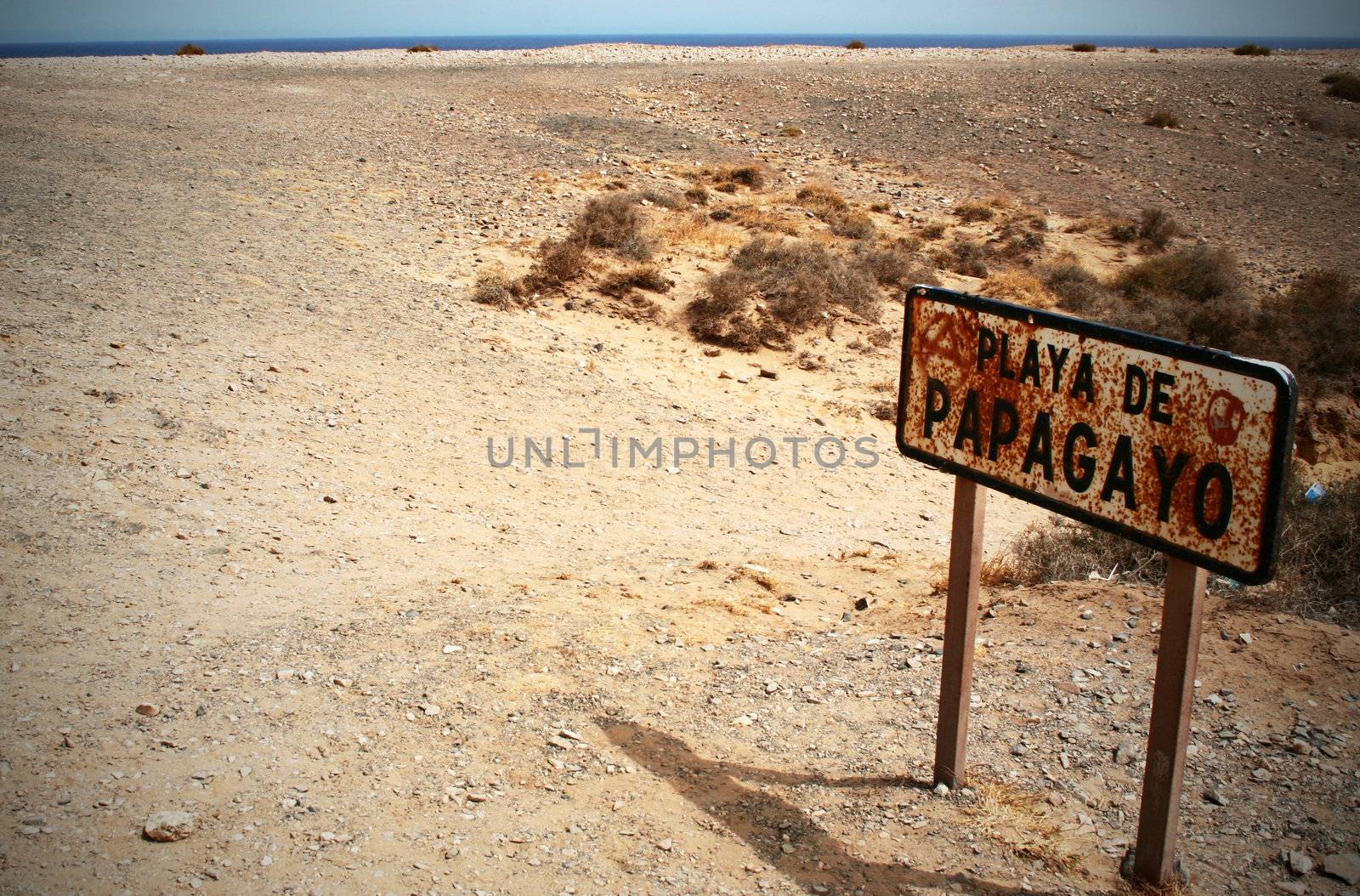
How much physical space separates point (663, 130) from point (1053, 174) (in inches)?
355

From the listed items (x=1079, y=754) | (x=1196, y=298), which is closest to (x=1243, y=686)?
(x=1079, y=754)

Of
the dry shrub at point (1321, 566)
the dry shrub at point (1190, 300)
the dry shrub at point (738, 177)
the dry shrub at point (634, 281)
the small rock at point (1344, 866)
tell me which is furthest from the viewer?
the dry shrub at point (738, 177)

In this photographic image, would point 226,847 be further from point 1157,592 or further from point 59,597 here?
point 1157,592

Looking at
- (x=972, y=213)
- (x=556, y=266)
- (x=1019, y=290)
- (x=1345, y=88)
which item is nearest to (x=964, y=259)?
(x=1019, y=290)

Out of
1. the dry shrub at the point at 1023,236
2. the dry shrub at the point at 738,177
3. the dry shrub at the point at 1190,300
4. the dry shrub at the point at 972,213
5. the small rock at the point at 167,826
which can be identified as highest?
the dry shrub at the point at 738,177

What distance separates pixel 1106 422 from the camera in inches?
104

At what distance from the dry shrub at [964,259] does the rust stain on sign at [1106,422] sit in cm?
1244

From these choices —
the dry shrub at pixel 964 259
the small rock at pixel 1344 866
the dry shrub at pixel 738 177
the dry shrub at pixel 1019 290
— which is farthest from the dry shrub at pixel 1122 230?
the small rock at pixel 1344 866

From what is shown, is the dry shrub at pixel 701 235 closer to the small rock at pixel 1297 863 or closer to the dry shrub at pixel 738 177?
the dry shrub at pixel 738 177

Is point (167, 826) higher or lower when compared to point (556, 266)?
lower

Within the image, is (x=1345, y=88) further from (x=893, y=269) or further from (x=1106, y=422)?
(x=1106, y=422)

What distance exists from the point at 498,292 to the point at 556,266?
120cm

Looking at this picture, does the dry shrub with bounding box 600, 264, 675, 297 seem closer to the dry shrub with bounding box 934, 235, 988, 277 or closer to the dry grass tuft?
the dry shrub with bounding box 934, 235, 988, 277

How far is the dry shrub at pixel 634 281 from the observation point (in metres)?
11.9
